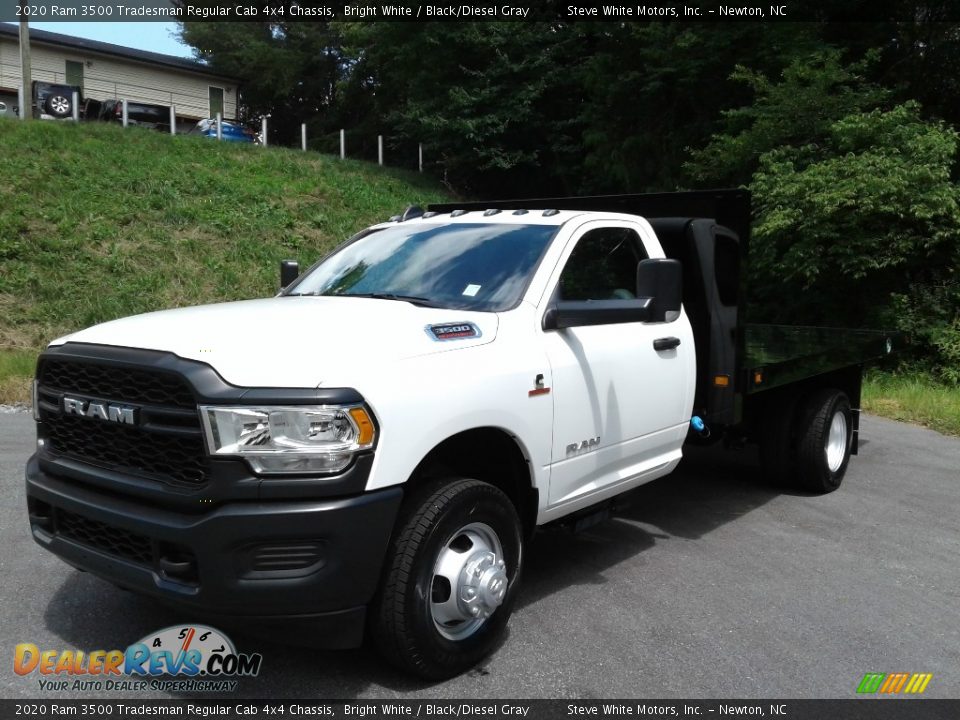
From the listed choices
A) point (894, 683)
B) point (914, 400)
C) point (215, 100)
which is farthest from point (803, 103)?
point (215, 100)

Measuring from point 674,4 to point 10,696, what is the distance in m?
20.0

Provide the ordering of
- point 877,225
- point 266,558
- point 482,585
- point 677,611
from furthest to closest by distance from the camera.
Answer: point 877,225 < point 677,611 < point 482,585 < point 266,558

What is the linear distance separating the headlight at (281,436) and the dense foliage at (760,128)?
11.4 m

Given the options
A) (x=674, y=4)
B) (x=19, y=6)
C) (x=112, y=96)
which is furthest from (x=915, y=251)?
(x=112, y=96)

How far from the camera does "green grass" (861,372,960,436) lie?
1004 centimetres

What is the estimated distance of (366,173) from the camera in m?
26.0

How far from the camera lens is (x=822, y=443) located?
6621 mm

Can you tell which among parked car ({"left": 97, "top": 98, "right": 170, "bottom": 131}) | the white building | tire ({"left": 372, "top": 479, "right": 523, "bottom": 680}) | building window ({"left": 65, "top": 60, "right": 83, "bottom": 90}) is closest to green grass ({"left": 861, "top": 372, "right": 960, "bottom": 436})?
tire ({"left": 372, "top": 479, "right": 523, "bottom": 680})

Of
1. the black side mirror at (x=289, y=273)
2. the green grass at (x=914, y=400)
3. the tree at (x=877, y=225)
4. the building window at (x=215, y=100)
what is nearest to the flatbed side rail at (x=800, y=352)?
the green grass at (x=914, y=400)

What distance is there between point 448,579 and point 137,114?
85.4ft

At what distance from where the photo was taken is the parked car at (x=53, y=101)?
2438 cm

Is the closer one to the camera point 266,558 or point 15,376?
point 266,558

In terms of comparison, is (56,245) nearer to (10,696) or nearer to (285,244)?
(285,244)

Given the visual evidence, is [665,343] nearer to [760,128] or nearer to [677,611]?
[677,611]
